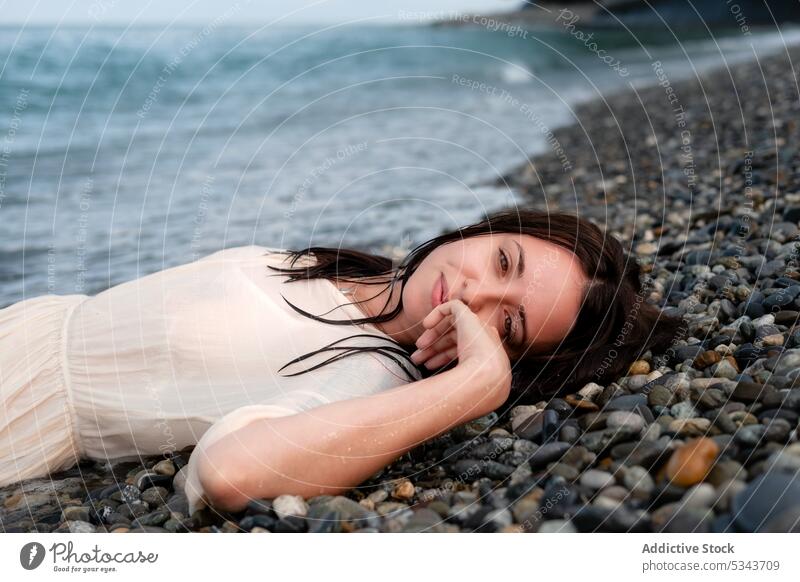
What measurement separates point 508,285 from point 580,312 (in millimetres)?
423

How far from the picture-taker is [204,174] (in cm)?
977

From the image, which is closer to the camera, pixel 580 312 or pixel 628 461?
pixel 628 461

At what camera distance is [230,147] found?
11.8 metres

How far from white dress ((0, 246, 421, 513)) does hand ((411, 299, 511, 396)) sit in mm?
157

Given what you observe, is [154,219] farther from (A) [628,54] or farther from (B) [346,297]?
(A) [628,54]

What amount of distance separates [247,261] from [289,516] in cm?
127

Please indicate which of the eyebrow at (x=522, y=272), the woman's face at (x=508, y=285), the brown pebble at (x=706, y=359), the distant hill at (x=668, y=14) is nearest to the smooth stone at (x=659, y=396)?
the brown pebble at (x=706, y=359)

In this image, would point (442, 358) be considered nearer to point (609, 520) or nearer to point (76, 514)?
point (609, 520)

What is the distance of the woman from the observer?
2.73 metres

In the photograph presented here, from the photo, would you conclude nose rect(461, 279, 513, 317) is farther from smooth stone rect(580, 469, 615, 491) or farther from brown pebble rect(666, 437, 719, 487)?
brown pebble rect(666, 437, 719, 487)

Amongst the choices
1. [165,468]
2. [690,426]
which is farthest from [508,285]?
[165,468]

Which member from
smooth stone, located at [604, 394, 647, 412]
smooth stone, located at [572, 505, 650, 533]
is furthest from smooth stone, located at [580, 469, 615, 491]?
smooth stone, located at [604, 394, 647, 412]

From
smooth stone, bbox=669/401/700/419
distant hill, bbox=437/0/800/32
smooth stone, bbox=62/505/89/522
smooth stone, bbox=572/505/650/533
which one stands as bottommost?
smooth stone, bbox=62/505/89/522
